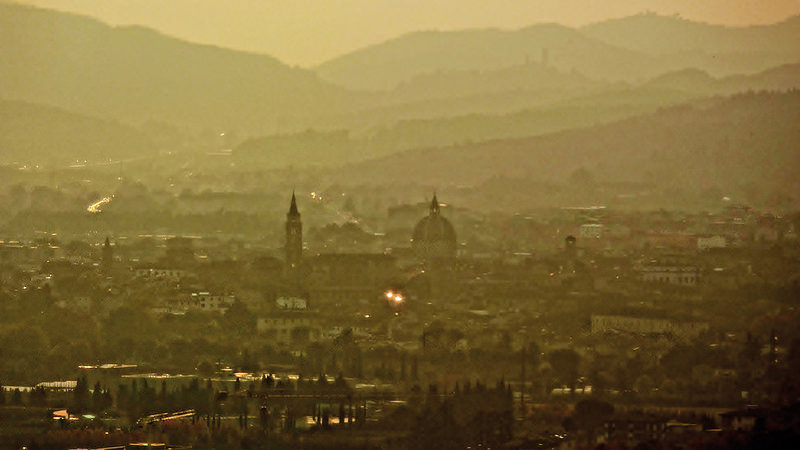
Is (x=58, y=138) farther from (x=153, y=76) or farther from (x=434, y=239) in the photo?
(x=434, y=239)

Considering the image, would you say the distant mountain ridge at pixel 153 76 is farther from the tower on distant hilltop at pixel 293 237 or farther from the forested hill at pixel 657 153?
the tower on distant hilltop at pixel 293 237

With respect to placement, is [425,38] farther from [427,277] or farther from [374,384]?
[374,384]

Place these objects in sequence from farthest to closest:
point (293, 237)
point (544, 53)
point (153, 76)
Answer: point (544, 53) < point (153, 76) < point (293, 237)

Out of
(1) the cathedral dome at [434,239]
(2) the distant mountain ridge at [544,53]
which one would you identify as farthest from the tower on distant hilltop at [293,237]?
(2) the distant mountain ridge at [544,53]

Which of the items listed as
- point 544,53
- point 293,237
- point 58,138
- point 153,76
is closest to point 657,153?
point 58,138

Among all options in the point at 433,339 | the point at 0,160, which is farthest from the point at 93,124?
the point at 433,339

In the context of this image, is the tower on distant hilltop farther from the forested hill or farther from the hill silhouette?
the hill silhouette

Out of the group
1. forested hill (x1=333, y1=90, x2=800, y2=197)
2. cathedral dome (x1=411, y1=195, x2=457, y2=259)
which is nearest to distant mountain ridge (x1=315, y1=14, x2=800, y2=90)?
forested hill (x1=333, y1=90, x2=800, y2=197)

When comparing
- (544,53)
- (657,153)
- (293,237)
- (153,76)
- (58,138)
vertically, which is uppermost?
(544,53)
